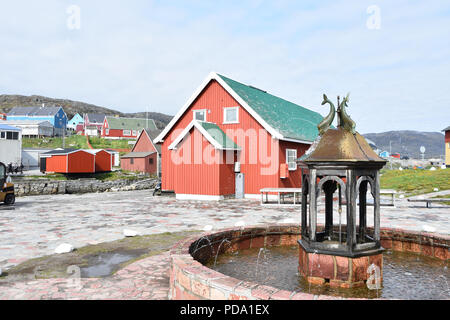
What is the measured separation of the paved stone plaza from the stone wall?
910 centimetres

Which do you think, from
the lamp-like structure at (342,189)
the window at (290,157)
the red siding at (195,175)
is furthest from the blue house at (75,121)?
the lamp-like structure at (342,189)

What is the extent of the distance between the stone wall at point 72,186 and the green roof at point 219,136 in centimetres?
1396

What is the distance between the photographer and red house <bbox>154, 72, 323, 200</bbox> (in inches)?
806

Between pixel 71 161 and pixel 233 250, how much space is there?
30.5 m

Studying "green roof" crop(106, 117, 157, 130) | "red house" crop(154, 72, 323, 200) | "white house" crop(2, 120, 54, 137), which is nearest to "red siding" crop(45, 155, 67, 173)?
"red house" crop(154, 72, 323, 200)

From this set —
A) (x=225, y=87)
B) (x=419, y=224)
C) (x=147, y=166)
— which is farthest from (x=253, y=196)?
(x=147, y=166)

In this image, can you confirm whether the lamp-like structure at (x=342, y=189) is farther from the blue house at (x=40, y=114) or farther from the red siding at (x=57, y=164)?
the blue house at (x=40, y=114)

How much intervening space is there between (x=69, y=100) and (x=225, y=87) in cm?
20246

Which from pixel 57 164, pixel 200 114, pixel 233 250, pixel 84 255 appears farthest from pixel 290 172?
pixel 57 164

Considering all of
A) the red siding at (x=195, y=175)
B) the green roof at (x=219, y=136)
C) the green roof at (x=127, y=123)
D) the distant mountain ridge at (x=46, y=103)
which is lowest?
the red siding at (x=195, y=175)

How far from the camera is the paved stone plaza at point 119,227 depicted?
5.47 metres

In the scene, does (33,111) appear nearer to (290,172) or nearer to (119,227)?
(290,172)

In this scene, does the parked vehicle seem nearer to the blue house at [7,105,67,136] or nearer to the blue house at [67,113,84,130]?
the blue house at [7,105,67,136]
